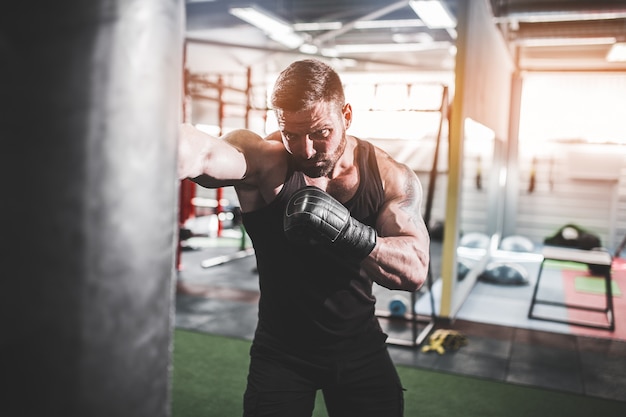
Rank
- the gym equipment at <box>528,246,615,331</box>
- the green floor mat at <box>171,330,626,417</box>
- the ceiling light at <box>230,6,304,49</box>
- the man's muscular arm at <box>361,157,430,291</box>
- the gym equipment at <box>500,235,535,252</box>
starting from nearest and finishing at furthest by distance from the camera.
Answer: the man's muscular arm at <box>361,157,430,291</box>, the green floor mat at <box>171,330,626,417</box>, the gym equipment at <box>528,246,615,331</box>, the ceiling light at <box>230,6,304,49</box>, the gym equipment at <box>500,235,535,252</box>

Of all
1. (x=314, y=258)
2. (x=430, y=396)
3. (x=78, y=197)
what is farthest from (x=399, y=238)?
(x=430, y=396)

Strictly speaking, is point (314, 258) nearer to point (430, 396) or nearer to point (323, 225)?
point (323, 225)

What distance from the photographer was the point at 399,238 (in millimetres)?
1689

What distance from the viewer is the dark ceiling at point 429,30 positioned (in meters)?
7.02

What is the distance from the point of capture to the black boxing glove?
4.81ft

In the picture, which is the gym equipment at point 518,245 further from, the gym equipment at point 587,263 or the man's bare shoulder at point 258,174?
the man's bare shoulder at point 258,174

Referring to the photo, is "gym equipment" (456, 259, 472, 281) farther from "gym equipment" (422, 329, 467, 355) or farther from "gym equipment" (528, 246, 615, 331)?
"gym equipment" (422, 329, 467, 355)

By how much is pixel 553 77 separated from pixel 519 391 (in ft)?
24.4

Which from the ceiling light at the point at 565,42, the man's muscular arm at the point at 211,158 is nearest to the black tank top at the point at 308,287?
the man's muscular arm at the point at 211,158

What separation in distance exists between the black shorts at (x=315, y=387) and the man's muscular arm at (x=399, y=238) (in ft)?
1.07

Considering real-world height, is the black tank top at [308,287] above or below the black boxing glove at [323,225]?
below

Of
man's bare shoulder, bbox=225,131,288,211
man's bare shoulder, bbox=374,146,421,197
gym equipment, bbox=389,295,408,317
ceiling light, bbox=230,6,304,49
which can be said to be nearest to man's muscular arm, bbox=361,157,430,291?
man's bare shoulder, bbox=374,146,421,197

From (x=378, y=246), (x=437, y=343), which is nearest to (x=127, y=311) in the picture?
(x=378, y=246)

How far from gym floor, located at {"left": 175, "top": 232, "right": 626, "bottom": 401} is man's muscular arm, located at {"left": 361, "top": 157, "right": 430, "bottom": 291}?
91.6 inches
